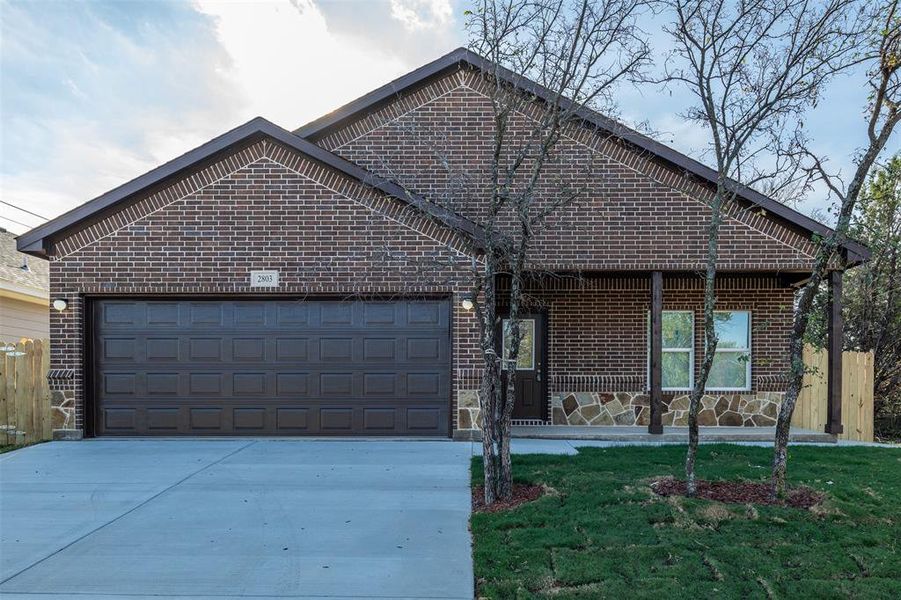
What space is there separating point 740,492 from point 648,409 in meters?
4.85

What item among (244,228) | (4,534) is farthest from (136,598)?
(244,228)

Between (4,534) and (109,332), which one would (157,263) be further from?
(4,534)

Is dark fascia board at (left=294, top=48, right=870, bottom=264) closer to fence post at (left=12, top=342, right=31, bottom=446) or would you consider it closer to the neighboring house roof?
fence post at (left=12, top=342, right=31, bottom=446)

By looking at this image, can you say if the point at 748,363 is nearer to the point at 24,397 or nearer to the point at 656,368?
the point at 656,368

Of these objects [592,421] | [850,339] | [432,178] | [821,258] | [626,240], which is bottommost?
[592,421]

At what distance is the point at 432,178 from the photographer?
33.5 feet

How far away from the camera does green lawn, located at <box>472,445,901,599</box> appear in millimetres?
3871

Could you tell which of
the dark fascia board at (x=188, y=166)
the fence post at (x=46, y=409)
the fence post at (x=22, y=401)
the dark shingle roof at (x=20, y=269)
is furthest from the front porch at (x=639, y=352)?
the dark shingle roof at (x=20, y=269)

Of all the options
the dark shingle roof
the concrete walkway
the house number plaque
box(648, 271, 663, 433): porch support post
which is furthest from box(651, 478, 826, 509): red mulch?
the dark shingle roof

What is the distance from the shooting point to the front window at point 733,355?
35.1ft

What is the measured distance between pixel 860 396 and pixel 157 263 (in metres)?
Answer: 12.6

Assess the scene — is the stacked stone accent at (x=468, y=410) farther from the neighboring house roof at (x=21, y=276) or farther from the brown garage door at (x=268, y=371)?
the neighboring house roof at (x=21, y=276)

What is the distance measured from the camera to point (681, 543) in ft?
14.9

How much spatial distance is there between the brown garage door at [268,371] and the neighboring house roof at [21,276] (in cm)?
588
